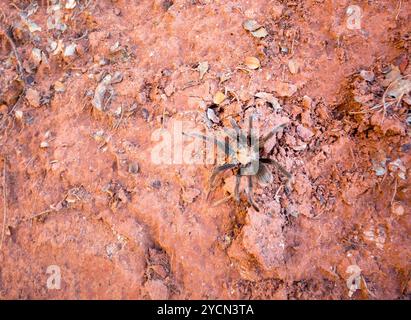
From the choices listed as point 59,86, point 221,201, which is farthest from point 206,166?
point 59,86

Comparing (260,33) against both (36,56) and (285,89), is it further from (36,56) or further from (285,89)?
(36,56)

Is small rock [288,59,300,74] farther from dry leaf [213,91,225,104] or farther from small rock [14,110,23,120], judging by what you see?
small rock [14,110,23,120]

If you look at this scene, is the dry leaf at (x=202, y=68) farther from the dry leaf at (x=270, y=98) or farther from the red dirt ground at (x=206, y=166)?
the dry leaf at (x=270, y=98)

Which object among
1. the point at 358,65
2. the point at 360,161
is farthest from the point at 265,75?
the point at 360,161

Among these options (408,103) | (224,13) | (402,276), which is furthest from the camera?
(224,13)

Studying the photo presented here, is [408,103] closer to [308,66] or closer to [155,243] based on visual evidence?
[308,66]

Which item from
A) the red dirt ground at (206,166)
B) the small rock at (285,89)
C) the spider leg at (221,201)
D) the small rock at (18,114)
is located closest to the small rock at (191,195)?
the red dirt ground at (206,166)

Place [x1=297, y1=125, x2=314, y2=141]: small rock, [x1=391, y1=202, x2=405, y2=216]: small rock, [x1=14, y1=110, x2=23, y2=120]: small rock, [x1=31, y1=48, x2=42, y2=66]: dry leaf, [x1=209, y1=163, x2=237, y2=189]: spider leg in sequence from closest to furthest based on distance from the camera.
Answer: [x1=391, y1=202, x2=405, y2=216]: small rock < [x1=209, y1=163, x2=237, y2=189]: spider leg < [x1=297, y1=125, x2=314, y2=141]: small rock < [x1=14, y1=110, x2=23, y2=120]: small rock < [x1=31, y1=48, x2=42, y2=66]: dry leaf

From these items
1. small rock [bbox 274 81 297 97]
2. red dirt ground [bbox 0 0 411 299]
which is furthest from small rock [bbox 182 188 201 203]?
small rock [bbox 274 81 297 97]
